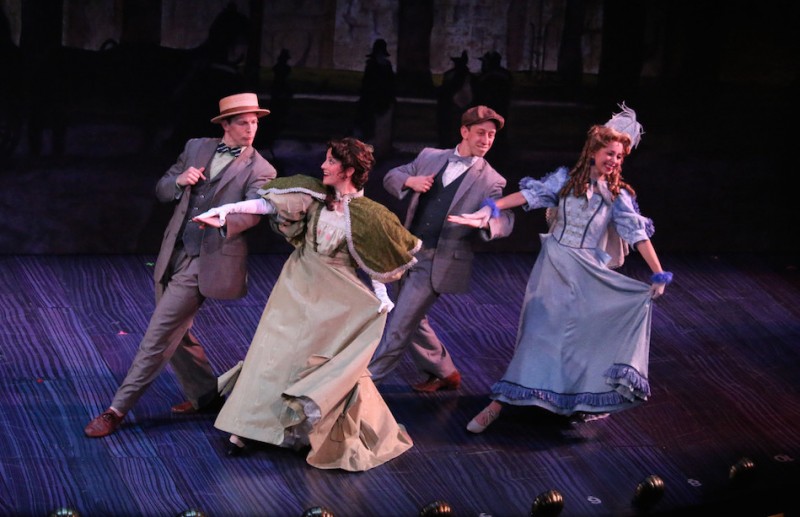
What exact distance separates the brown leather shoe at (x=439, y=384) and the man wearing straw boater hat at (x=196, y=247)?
3.57 ft

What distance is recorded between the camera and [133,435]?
204 inches

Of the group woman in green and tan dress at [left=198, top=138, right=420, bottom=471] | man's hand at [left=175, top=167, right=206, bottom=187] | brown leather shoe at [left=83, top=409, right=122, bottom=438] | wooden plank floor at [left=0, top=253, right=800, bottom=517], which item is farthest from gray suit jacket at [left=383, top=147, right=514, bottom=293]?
brown leather shoe at [left=83, top=409, right=122, bottom=438]

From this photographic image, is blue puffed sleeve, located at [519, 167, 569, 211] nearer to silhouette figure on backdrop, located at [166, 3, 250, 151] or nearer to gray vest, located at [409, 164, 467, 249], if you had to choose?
gray vest, located at [409, 164, 467, 249]

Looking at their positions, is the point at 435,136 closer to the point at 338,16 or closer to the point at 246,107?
the point at 338,16

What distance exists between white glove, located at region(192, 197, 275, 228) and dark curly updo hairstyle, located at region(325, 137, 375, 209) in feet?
0.78

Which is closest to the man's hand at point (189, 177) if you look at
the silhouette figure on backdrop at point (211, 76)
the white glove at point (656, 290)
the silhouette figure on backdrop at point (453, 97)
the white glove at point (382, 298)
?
the white glove at point (382, 298)

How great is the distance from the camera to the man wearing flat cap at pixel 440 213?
18.7 ft

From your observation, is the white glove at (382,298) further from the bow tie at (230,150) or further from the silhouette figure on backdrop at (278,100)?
the silhouette figure on backdrop at (278,100)

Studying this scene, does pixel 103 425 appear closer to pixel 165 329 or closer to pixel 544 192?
pixel 165 329

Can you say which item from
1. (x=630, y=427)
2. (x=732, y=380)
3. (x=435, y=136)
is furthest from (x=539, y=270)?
(x=435, y=136)

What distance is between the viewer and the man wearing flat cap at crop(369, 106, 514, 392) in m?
5.70

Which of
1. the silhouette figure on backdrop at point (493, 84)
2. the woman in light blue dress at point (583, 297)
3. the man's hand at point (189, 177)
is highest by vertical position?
the silhouette figure on backdrop at point (493, 84)

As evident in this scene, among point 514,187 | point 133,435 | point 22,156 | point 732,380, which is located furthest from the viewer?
point 514,187

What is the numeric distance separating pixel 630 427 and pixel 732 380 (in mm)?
947
